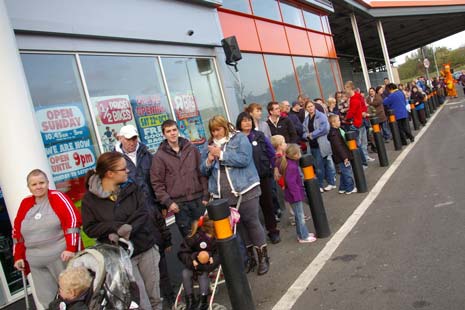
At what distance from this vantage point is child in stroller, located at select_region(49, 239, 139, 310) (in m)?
2.92

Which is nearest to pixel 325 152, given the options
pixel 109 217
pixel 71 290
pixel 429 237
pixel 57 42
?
pixel 429 237

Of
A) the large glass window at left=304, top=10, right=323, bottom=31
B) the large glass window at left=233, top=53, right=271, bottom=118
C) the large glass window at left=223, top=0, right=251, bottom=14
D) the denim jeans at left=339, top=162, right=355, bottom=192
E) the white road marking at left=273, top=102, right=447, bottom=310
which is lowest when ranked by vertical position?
the white road marking at left=273, top=102, right=447, bottom=310

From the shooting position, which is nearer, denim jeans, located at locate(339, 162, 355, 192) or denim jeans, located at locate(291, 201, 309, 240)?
denim jeans, located at locate(291, 201, 309, 240)

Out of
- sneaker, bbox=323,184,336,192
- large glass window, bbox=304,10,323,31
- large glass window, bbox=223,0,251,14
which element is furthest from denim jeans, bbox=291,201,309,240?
large glass window, bbox=304,10,323,31

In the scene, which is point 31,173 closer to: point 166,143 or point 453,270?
point 166,143

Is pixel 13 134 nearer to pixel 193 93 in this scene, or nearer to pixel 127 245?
pixel 127 245

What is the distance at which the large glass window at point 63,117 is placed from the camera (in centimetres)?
548

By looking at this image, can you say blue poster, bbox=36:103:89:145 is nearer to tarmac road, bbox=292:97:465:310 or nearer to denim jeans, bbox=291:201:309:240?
denim jeans, bbox=291:201:309:240

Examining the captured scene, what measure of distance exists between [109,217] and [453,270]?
10.1ft

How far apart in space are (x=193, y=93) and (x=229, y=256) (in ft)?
18.2

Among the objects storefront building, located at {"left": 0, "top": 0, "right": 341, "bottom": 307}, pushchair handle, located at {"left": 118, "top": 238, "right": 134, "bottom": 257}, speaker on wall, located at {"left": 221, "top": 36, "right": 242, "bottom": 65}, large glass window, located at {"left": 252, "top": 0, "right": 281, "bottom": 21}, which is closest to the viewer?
pushchair handle, located at {"left": 118, "top": 238, "right": 134, "bottom": 257}

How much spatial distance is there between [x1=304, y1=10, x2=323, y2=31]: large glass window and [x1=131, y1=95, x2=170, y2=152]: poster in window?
35.9 feet

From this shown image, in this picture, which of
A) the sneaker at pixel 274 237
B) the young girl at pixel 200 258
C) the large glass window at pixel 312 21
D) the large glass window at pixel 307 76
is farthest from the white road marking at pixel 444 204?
the large glass window at pixel 312 21

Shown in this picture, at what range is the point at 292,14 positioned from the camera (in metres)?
15.6
